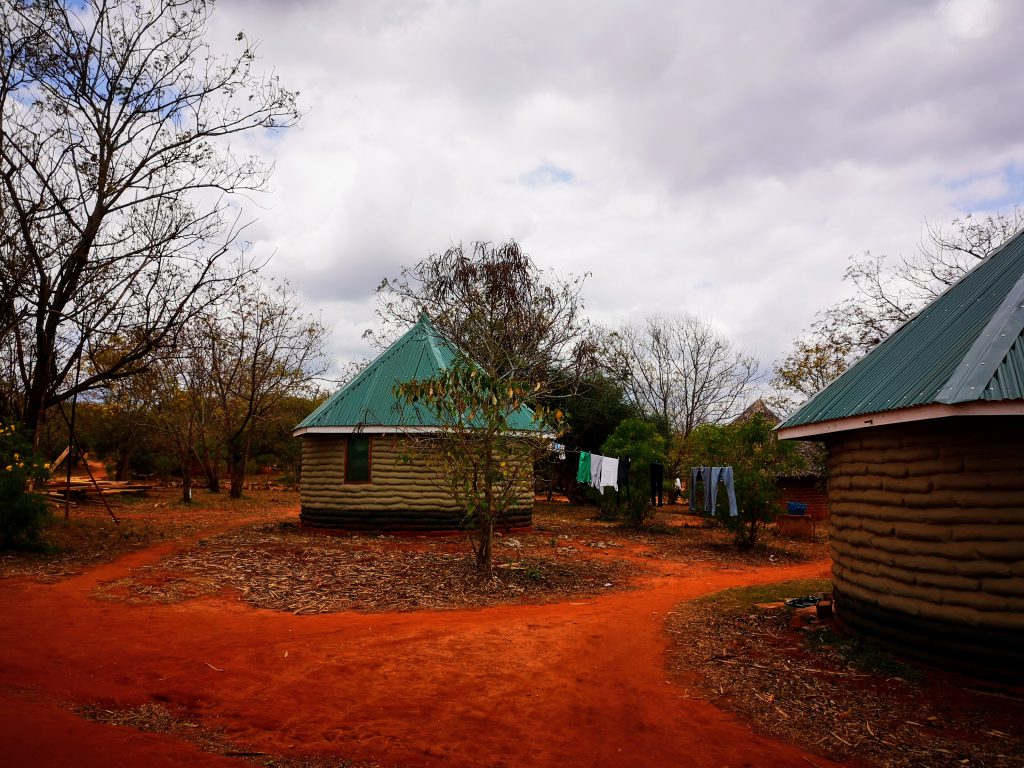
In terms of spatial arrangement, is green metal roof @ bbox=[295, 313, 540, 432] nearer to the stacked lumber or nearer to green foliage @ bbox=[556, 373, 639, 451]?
green foliage @ bbox=[556, 373, 639, 451]

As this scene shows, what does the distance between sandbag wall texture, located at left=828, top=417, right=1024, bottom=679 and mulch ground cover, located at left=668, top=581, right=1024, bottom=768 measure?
1.12 ft

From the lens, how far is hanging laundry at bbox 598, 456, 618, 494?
18078 millimetres

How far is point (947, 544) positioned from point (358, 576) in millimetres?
8881

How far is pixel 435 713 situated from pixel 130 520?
17908mm

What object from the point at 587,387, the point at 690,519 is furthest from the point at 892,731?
the point at 587,387

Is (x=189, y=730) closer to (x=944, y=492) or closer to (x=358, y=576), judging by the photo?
(x=358, y=576)

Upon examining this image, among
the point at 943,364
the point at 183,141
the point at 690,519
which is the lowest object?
the point at 690,519

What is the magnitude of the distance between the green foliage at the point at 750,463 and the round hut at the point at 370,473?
4.77 meters

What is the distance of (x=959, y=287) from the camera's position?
886 centimetres

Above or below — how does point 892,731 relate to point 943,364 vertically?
below

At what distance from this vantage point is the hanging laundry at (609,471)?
59.3 ft

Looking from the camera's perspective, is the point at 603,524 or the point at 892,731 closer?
the point at 892,731

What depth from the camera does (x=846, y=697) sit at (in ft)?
19.8

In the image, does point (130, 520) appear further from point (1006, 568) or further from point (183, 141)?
point (1006, 568)
